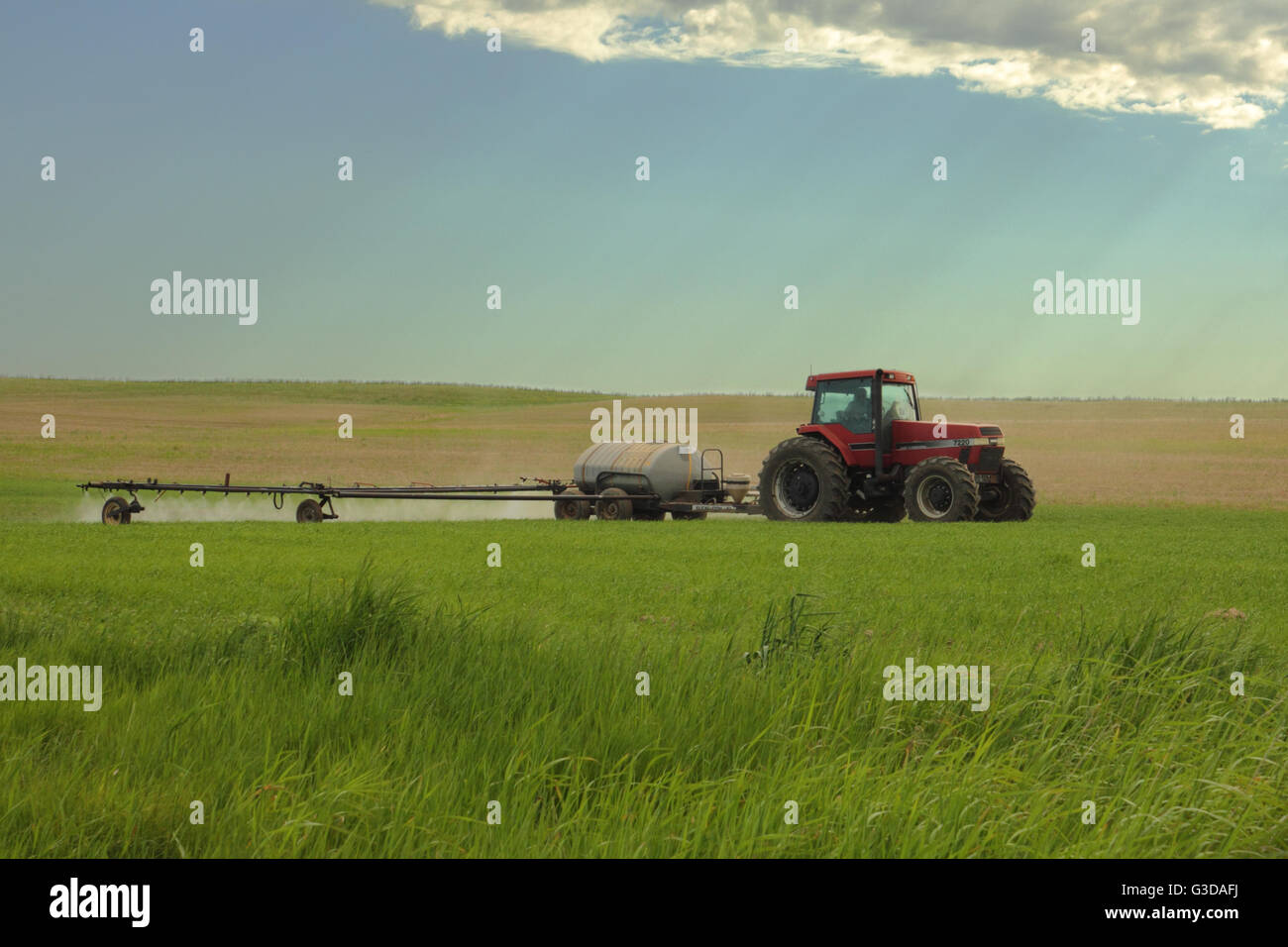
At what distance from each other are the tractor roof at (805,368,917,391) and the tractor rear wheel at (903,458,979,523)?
2.15 m

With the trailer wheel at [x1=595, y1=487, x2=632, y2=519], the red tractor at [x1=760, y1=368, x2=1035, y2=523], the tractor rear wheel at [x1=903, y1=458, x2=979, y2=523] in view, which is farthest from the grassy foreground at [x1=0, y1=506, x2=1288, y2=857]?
the trailer wheel at [x1=595, y1=487, x2=632, y2=519]

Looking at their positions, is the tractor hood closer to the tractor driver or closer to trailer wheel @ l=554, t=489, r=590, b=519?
the tractor driver

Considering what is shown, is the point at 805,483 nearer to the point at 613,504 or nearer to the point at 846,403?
the point at 846,403

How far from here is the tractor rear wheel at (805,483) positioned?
24562 millimetres

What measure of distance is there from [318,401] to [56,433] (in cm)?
4891

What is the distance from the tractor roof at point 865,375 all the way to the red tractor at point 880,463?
0.02 m

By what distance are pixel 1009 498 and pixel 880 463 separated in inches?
134

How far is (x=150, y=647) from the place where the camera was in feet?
27.7

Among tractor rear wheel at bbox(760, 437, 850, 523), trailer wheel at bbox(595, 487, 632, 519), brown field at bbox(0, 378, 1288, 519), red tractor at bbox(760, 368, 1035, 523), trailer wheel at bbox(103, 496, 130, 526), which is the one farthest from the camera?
brown field at bbox(0, 378, 1288, 519)

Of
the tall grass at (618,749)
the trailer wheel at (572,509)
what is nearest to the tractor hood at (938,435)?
the trailer wheel at (572,509)

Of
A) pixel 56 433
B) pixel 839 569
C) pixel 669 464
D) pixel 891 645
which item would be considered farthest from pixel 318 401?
pixel 891 645

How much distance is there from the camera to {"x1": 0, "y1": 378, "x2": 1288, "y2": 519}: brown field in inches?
1663

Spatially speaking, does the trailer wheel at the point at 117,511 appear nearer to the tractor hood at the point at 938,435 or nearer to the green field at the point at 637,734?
the green field at the point at 637,734

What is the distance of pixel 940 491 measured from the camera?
2373 cm
